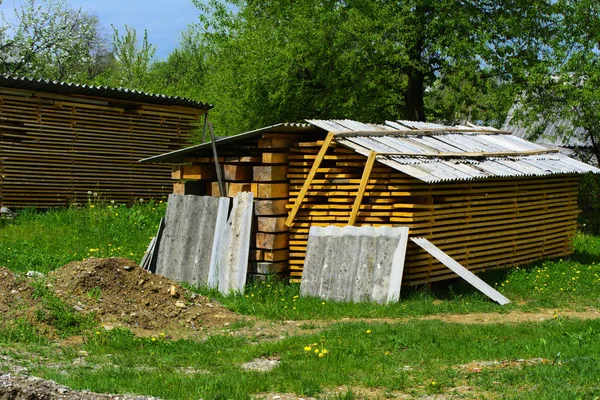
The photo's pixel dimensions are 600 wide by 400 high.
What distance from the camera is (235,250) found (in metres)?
12.7

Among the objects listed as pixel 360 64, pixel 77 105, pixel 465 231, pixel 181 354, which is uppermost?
pixel 360 64

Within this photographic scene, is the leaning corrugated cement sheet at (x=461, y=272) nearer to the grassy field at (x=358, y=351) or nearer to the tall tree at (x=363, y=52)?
the grassy field at (x=358, y=351)

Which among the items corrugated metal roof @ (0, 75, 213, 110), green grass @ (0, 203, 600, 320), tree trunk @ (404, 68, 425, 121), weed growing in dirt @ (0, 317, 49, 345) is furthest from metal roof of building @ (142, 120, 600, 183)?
tree trunk @ (404, 68, 425, 121)

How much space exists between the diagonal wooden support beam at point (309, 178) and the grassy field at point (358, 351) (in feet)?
3.60

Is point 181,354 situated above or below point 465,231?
below

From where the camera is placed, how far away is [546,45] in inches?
949

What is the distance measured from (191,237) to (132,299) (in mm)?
2707

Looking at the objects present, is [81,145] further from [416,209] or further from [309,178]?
[416,209]

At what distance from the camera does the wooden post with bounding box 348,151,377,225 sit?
1219cm

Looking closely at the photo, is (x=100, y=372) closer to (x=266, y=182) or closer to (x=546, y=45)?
(x=266, y=182)

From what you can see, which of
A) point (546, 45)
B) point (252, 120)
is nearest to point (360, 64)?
point (252, 120)

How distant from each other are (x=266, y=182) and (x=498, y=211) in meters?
4.42

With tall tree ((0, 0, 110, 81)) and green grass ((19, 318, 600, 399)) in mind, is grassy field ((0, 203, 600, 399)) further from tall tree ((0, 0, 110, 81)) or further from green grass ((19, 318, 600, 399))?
tall tree ((0, 0, 110, 81))

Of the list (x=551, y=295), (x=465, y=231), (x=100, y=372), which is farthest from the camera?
(x=465, y=231)
